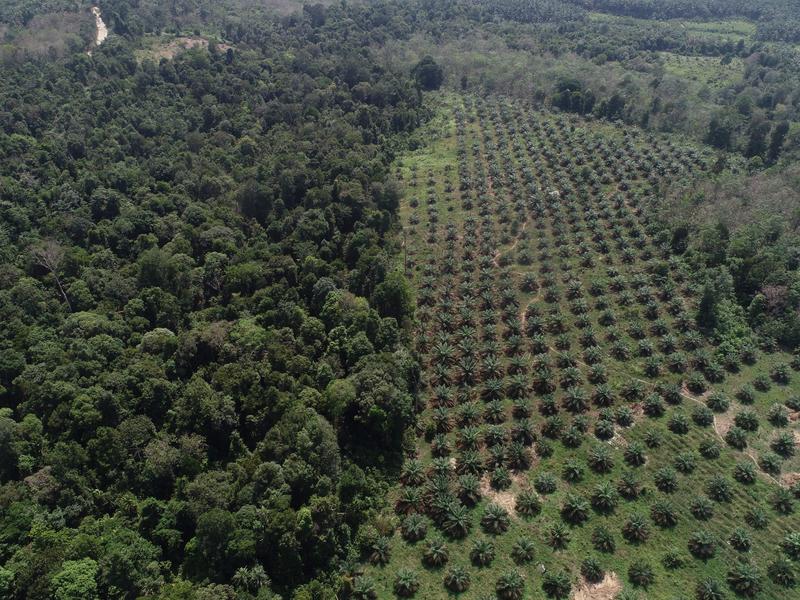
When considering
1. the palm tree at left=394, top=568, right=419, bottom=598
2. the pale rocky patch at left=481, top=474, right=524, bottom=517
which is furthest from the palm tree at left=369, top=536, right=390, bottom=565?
the pale rocky patch at left=481, top=474, right=524, bottom=517

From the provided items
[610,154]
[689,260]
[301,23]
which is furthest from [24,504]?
[301,23]

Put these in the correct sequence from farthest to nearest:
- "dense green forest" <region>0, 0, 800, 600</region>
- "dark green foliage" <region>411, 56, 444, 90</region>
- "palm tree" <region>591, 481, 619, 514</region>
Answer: "dark green foliage" <region>411, 56, 444, 90</region>, "palm tree" <region>591, 481, 619, 514</region>, "dense green forest" <region>0, 0, 800, 600</region>

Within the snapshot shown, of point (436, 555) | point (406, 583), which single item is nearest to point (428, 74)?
point (436, 555)

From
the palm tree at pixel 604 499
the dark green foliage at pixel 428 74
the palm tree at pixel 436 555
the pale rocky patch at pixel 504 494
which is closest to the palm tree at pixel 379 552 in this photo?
the palm tree at pixel 436 555

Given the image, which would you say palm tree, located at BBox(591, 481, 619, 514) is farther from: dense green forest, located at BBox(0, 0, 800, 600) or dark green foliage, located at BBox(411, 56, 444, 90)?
dark green foliage, located at BBox(411, 56, 444, 90)

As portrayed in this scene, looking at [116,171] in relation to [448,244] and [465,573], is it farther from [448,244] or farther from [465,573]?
[465,573]

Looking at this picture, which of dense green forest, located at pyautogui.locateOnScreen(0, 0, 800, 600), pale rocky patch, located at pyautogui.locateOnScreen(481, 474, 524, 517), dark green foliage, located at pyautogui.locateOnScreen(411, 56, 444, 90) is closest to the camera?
dense green forest, located at pyautogui.locateOnScreen(0, 0, 800, 600)

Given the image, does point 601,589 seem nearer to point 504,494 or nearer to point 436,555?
point 504,494

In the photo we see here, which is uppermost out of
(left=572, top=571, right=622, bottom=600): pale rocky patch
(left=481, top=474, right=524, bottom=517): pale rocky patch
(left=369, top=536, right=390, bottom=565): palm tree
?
(left=369, top=536, right=390, bottom=565): palm tree
